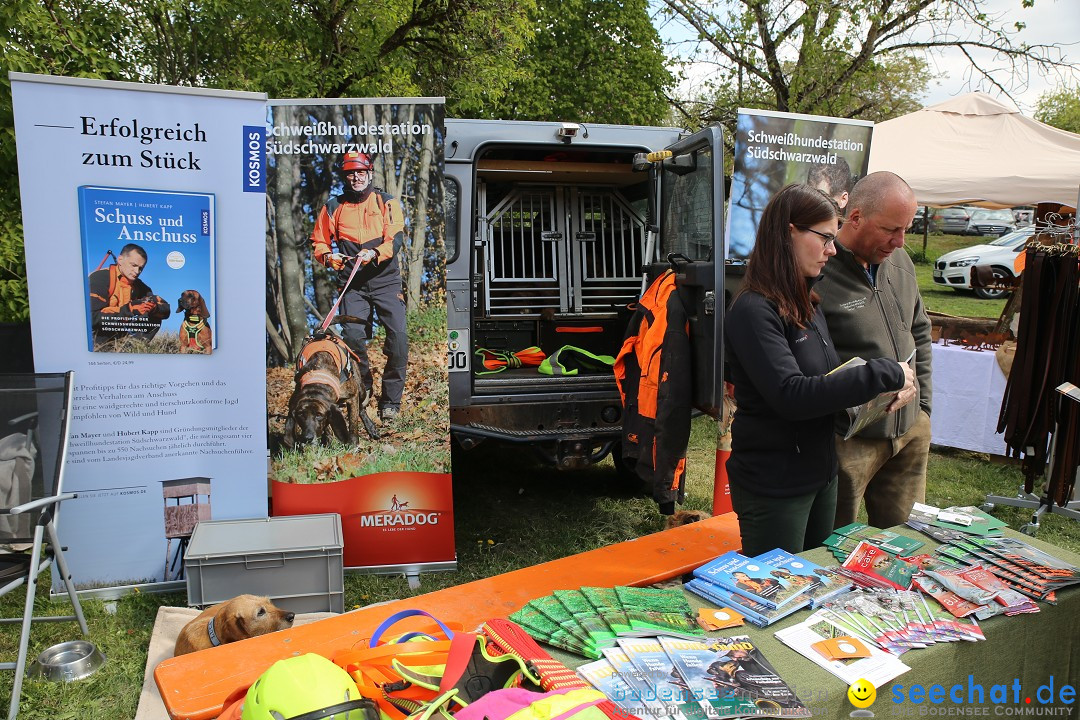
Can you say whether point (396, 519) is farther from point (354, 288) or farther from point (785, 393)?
point (785, 393)

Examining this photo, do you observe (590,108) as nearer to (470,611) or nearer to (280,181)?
(280,181)

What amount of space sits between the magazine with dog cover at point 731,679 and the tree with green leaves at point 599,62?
1111cm

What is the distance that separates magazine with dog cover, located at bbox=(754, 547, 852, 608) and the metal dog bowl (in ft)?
8.81

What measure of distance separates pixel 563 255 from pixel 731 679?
4.33 meters

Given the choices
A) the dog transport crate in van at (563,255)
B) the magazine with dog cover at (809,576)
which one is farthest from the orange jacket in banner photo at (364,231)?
the magazine with dog cover at (809,576)

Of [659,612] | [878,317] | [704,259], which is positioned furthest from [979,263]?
[659,612]

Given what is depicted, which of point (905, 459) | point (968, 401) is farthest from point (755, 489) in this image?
point (968, 401)

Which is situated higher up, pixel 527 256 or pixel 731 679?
pixel 527 256

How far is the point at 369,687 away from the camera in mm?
1574

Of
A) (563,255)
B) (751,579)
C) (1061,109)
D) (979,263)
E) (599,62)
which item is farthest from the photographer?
(1061,109)

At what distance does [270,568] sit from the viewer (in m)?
3.44

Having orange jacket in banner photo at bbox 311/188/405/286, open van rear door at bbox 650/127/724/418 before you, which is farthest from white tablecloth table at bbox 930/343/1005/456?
orange jacket in banner photo at bbox 311/188/405/286

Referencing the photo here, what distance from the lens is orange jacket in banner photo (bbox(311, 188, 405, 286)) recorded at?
370cm

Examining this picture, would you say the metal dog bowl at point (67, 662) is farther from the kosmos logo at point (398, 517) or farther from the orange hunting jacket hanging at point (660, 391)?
the orange hunting jacket hanging at point (660, 391)
